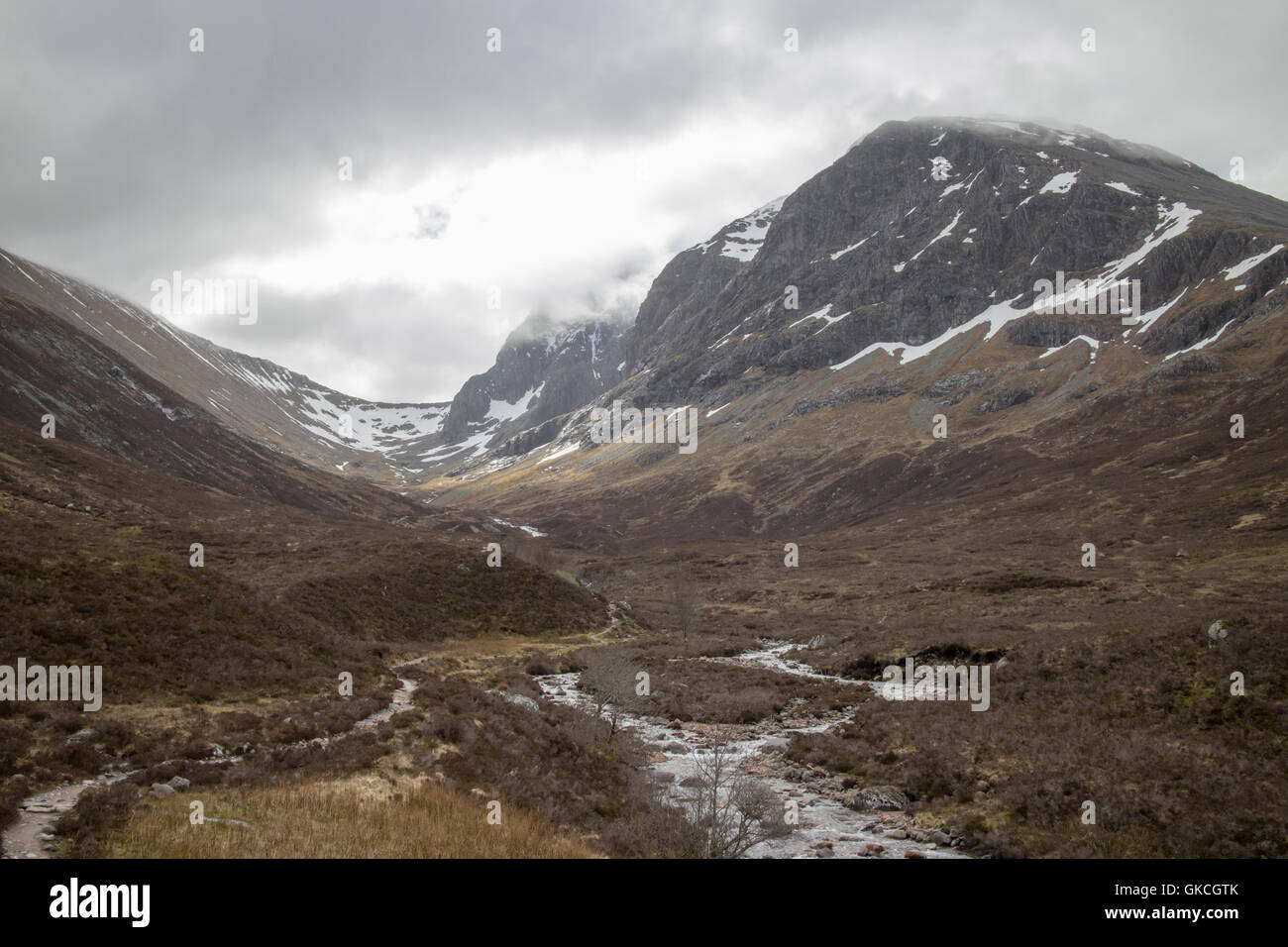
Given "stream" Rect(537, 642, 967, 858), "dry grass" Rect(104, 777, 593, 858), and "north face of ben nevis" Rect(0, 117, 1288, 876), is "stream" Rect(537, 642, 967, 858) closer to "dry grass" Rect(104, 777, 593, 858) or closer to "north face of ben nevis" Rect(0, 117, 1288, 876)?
"north face of ben nevis" Rect(0, 117, 1288, 876)

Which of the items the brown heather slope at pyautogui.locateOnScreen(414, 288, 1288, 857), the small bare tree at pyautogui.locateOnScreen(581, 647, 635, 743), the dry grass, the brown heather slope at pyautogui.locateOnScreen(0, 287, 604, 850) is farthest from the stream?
the brown heather slope at pyautogui.locateOnScreen(0, 287, 604, 850)

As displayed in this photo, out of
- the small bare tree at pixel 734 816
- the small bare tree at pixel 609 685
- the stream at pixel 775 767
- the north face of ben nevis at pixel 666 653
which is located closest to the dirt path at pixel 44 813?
the north face of ben nevis at pixel 666 653

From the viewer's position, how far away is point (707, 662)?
44812 millimetres

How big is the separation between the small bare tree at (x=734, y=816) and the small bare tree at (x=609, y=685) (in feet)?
24.3

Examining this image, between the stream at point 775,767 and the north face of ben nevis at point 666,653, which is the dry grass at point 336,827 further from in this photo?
the stream at point 775,767

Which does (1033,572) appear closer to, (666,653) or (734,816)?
(666,653)

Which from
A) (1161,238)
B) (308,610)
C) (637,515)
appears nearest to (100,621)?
(308,610)

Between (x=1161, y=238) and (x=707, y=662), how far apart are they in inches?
8291

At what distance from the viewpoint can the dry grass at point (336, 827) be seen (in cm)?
1084

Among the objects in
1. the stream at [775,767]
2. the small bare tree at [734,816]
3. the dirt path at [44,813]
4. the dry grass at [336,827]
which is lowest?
the stream at [775,767]

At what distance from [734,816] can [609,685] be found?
52.0 feet

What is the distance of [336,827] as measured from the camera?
12.5 metres

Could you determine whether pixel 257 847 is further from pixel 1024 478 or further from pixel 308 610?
pixel 1024 478

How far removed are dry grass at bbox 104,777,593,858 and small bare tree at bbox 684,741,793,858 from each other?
2.96m
